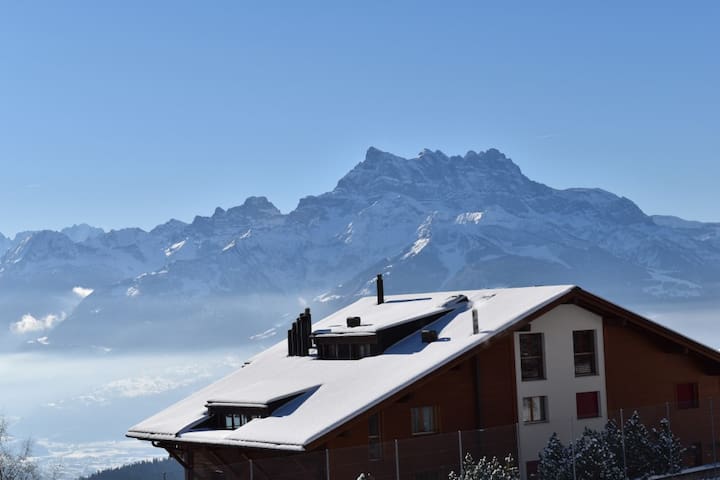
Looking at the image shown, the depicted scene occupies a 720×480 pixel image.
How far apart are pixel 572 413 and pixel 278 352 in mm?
12288

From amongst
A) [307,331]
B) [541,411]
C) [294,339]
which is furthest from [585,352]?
[294,339]

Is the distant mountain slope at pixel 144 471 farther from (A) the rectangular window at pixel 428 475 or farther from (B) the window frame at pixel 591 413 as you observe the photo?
(A) the rectangular window at pixel 428 475

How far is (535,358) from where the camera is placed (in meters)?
38.0

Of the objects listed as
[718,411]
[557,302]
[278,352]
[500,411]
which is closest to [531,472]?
[500,411]

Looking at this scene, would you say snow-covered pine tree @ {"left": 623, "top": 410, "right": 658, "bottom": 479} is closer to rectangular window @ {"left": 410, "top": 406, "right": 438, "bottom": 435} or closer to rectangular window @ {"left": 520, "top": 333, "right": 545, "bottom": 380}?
rectangular window @ {"left": 520, "top": 333, "right": 545, "bottom": 380}

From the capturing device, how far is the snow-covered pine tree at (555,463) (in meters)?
33.3

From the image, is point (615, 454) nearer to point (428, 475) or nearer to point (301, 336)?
point (428, 475)

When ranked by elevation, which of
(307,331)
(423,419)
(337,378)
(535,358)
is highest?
(307,331)

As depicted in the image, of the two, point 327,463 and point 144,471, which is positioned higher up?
point 327,463

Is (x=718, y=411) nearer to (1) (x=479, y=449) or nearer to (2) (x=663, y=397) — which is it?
(2) (x=663, y=397)

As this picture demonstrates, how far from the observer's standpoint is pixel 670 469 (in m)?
36.0

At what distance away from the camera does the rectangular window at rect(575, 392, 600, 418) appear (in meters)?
38.6

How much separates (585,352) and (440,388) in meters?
6.07

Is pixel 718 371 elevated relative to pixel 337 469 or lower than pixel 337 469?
elevated
